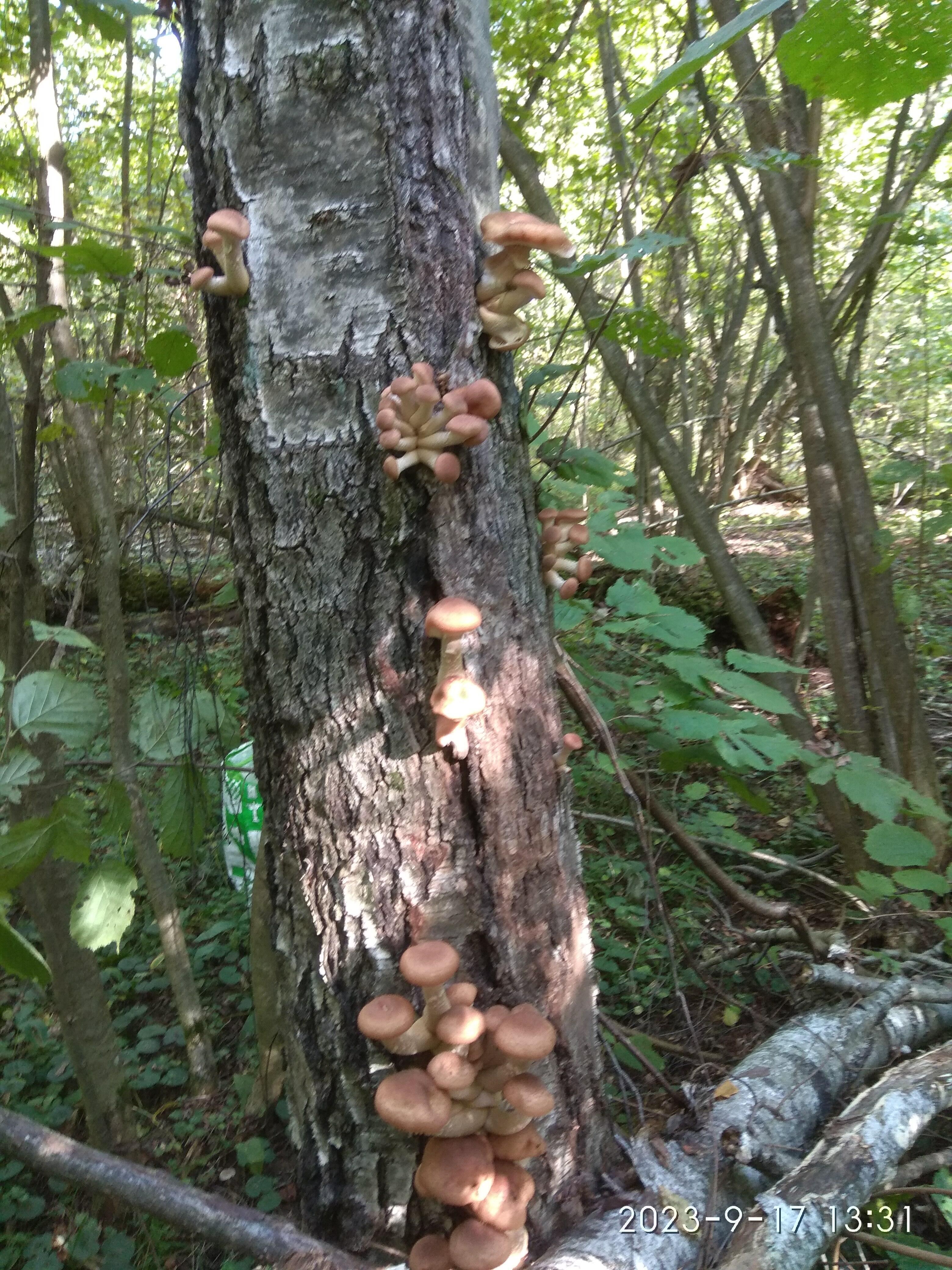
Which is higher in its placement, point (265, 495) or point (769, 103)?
point (769, 103)

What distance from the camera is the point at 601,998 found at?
127 inches

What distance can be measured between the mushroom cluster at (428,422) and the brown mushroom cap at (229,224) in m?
0.35

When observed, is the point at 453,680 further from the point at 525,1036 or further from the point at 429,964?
the point at 525,1036

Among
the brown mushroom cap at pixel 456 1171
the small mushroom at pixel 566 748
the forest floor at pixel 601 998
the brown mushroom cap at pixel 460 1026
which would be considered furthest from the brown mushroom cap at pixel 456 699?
the forest floor at pixel 601 998

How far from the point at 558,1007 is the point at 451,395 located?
1.10 m

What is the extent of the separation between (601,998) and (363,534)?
2633 mm

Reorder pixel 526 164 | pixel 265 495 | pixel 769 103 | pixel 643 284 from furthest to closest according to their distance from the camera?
pixel 643 284
pixel 526 164
pixel 769 103
pixel 265 495

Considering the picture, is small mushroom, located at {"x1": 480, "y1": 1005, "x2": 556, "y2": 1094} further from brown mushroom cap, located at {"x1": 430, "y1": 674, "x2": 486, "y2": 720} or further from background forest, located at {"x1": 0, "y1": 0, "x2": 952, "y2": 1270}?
brown mushroom cap, located at {"x1": 430, "y1": 674, "x2": 486, "y2": 720}

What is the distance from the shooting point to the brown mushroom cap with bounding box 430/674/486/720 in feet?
4.08

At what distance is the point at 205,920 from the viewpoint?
13.6 feet

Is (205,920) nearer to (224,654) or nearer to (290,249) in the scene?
(224,654)

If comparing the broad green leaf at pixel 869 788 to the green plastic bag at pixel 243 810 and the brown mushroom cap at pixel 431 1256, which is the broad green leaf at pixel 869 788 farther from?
the green plastic bag at pixel 243 810

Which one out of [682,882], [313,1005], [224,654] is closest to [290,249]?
[313,1005]

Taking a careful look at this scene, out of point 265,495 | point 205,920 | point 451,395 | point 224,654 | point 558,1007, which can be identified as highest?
point 451,395
